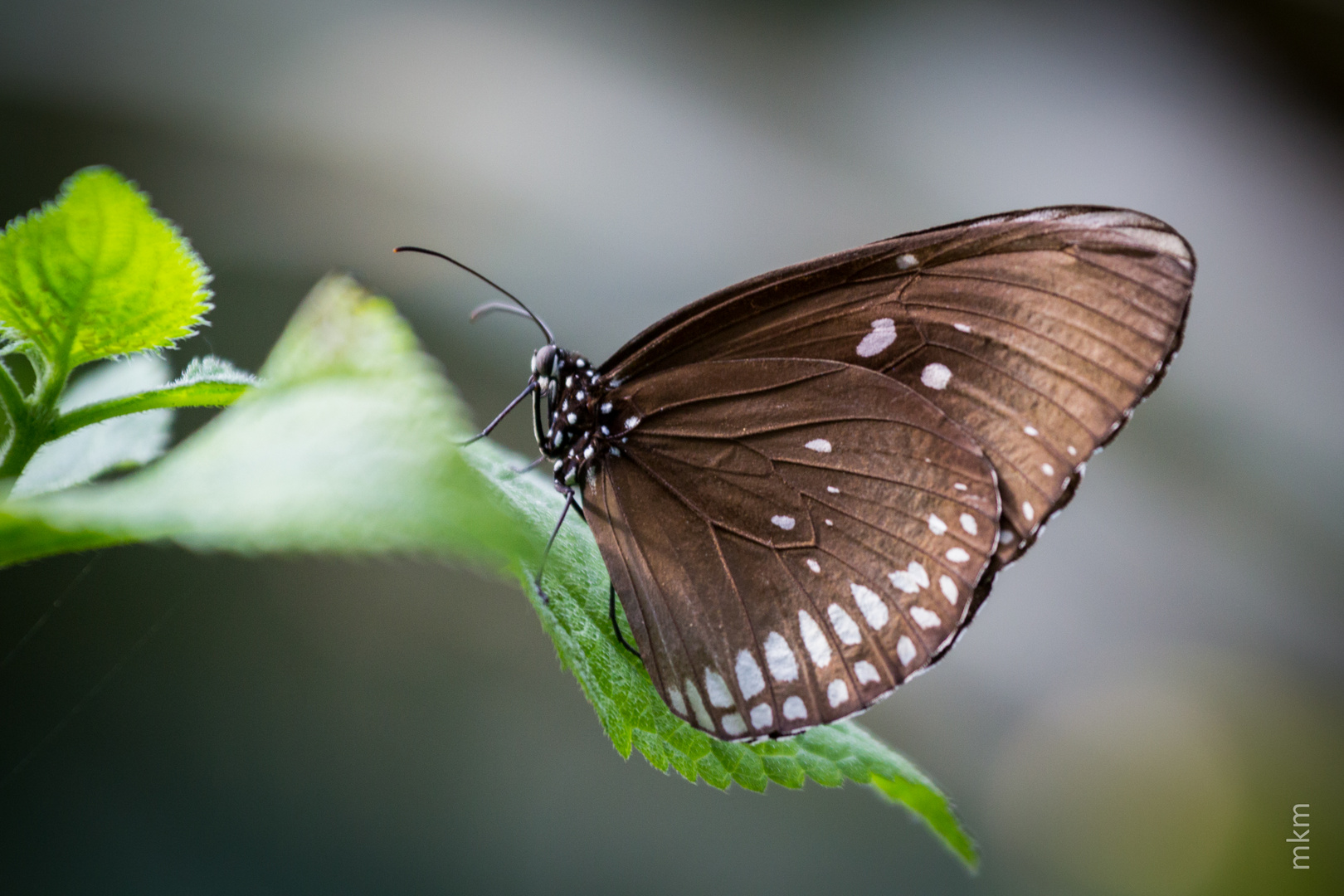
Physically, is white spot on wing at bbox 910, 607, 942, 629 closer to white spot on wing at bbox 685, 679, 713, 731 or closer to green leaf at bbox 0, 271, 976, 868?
white spot on wing at bbox 685, 679, 713, 731

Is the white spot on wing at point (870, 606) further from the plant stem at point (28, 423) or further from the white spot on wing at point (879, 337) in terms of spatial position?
the plant stem at point (28, 423)

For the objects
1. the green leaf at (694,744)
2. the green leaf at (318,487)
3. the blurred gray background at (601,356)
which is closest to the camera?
the green leaf at (318,487)

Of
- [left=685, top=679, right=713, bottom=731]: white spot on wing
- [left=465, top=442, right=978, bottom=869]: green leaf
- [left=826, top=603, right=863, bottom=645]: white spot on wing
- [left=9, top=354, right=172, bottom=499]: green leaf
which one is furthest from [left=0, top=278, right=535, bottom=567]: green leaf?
[left=826, top=603, right=863, bottom=645]: white spot on wing

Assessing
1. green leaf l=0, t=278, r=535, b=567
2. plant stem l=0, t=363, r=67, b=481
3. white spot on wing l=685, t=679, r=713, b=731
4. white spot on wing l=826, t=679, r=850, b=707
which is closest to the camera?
green leaf l=0, t=278, r=535, b=567

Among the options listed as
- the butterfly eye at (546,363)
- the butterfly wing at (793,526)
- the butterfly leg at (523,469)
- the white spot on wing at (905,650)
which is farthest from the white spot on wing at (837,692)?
the butterfly eye at (546,363)

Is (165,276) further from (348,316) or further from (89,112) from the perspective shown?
(89,112)

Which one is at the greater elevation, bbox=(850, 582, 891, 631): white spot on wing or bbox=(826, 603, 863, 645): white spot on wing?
bbox=(850, 582, 891, 631): white spot on wing

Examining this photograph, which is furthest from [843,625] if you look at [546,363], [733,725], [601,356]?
[601,356]

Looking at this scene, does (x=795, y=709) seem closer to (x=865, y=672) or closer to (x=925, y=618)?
(x=865, y=672)
